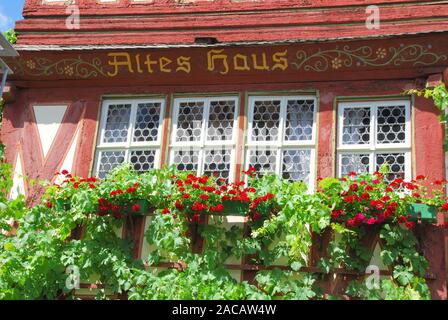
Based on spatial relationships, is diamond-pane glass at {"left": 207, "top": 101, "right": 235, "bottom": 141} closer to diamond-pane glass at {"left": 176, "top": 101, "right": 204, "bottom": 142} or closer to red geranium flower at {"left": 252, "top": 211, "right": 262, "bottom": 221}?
diamond-pane glass at {"left": 176, "top": 101, "right": 204, "bottom": 142}

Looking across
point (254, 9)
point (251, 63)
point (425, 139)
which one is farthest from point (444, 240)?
point (254, 9)

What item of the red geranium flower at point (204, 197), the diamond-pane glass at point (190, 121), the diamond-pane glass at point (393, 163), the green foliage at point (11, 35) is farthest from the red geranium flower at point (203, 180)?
the green foliage at point (11, 35)

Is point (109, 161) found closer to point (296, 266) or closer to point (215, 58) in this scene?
point (215, 58)

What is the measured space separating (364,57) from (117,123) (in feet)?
10.4

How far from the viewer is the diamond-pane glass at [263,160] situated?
29.2ft

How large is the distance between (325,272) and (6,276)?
11.0ft

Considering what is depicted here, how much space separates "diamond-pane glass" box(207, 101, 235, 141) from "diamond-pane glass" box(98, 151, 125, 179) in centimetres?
113

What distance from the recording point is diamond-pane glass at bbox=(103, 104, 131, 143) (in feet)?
31.1

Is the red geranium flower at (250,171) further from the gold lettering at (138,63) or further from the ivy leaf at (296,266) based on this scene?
the gold lettering at (138,63)

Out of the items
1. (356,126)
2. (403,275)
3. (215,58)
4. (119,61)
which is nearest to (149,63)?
(119,61)

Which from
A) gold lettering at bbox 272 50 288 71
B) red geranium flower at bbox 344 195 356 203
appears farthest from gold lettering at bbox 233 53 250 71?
red geranium flower at bbox 344 195 356 203

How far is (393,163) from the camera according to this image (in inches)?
340
